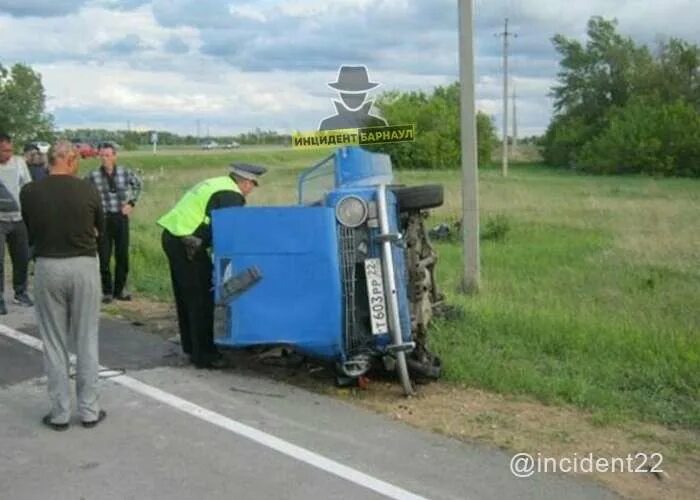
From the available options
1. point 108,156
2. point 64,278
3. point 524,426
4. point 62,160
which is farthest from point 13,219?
point 524,426

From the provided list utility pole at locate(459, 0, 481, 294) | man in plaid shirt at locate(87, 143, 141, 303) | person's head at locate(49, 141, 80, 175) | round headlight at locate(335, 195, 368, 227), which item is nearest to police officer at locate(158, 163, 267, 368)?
round headlight at locate(335, 195, 368, 227)

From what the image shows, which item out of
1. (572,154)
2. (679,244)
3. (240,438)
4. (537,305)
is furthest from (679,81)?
(240,438)

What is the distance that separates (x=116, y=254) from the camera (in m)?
10.5

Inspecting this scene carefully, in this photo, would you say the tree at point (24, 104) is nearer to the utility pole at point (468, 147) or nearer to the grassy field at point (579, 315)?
the grassy field at point (579, 315)

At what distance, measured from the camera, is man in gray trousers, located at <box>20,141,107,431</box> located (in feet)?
19.0

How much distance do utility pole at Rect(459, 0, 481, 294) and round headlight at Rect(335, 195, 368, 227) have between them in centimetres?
467

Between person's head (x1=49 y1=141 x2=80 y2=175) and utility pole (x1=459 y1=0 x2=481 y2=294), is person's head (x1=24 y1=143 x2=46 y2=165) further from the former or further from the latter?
person's head (x1=49 y1=141 x2=80 y2=175)

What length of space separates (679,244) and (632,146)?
61936 millimetres

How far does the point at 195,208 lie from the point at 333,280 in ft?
4.61

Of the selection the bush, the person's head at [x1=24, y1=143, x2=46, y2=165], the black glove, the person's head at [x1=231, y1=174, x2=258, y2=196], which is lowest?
the bush

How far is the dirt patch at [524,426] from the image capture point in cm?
507

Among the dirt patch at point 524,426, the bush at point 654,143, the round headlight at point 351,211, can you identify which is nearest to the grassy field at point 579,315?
the dirt patch at point 524,426

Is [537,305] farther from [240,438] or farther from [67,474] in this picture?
[67,474]

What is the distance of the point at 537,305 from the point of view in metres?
10.5
